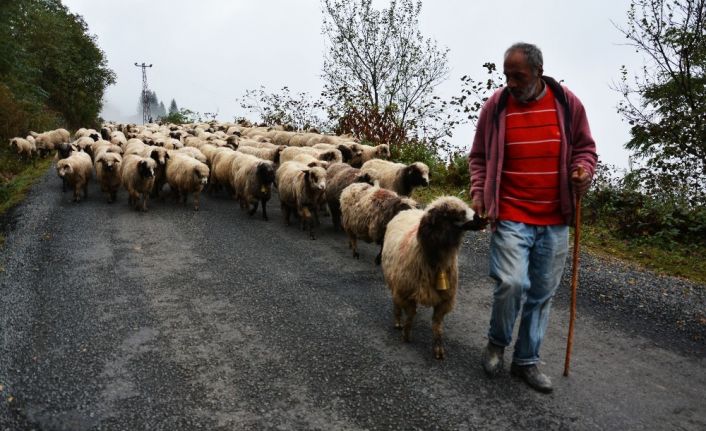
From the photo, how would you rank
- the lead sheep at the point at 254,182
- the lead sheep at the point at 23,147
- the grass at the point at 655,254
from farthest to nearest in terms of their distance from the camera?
the lead sheep at the point at 23,147
the lead sheep at the point at 254,182
the grass at the point at 655,254

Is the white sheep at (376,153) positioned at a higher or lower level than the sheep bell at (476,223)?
higher

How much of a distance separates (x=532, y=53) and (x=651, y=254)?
584 cm

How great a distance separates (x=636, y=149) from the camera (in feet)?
51.2

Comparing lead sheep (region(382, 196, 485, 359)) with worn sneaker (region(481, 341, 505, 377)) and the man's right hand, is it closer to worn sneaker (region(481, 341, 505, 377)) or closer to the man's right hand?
the man's right hand

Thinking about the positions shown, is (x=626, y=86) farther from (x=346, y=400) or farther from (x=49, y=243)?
(x=49, y=243)

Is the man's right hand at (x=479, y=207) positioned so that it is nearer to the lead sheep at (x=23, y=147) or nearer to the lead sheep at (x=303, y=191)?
the lead sheep at (x=303, y=191)

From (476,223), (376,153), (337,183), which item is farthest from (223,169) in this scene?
(476,223)

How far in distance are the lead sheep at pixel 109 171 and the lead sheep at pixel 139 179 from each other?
403mm

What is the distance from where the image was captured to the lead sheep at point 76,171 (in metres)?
11.8

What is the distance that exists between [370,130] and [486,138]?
51.5 feet

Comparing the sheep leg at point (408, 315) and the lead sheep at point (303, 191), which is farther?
the lead sheep at point (303, 191)

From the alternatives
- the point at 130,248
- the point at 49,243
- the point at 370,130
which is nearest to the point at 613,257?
the point at 130,248

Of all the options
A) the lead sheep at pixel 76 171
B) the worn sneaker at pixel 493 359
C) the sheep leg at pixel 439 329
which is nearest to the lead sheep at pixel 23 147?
the lead sheep at pixel 76 171

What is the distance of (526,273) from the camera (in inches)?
151
